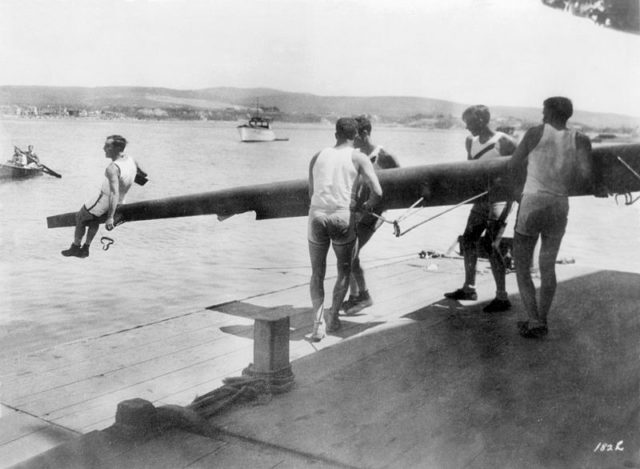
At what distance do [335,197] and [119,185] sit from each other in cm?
156

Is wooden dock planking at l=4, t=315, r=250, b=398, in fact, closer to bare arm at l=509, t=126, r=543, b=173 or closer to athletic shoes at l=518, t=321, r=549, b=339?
athletic shoes at l=518, t=321, r=549, b=339

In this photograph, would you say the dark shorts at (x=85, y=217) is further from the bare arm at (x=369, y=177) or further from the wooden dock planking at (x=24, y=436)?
the bare arm at (x=369, y=177)

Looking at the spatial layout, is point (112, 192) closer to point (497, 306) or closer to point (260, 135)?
point (497, 306)

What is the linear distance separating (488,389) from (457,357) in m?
0.61

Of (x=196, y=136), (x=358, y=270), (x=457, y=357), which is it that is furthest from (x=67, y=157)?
(x=457, y=357)

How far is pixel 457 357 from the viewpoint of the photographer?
4402 mm

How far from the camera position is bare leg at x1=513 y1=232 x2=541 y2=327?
488 cm

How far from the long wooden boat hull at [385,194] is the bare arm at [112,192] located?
73mm

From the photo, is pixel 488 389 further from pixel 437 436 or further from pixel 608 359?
pixel 608 359

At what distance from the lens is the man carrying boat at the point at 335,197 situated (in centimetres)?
489

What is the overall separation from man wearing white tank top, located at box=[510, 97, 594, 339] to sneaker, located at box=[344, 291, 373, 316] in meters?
1.43

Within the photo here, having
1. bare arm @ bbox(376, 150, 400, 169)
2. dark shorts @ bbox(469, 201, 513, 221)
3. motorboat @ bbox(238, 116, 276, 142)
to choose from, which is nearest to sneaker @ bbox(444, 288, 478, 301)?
dark shorts @ bbox(469, 201, 513, 221)

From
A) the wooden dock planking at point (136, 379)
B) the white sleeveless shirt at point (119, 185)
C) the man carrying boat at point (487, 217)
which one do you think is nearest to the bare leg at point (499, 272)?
the man carrying boat at point (487, 217)

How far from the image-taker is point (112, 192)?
4.90 m
